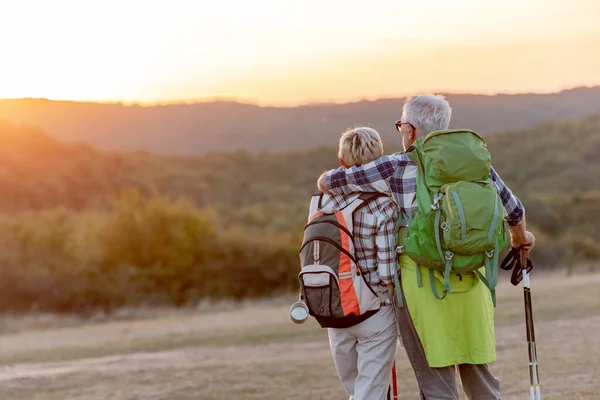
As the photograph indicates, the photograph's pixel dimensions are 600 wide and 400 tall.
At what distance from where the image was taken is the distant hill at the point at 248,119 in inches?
5246

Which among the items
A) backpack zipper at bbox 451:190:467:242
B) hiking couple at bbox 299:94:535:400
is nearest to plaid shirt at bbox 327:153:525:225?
hiking couple at bbox 299:94:535:400

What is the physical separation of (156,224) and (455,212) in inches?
1240

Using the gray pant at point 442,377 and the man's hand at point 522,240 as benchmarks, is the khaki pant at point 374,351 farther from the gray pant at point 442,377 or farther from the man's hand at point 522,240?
the man's hand at point 522,240

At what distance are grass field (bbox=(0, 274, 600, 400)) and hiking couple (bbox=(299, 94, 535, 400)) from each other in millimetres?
4256

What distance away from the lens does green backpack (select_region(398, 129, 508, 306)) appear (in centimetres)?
539

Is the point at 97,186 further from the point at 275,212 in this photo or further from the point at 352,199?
the point at 352,199

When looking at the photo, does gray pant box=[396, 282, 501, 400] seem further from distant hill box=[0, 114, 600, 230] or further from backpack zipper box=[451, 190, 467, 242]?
distant hill box=[0, 114, 600, 230]

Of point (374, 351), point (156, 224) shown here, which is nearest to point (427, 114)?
point (374, 351)

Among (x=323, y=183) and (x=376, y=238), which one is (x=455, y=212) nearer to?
(x=376, y=238)

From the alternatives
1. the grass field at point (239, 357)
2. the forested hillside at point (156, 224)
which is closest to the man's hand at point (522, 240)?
the grass field at point (239, 357)

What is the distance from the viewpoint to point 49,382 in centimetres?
1296

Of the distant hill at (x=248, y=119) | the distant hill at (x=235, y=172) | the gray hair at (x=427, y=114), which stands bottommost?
the distant hill at (x=235, y=172)

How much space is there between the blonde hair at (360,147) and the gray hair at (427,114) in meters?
0.22

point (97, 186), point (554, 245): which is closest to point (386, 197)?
point (554, 245)
